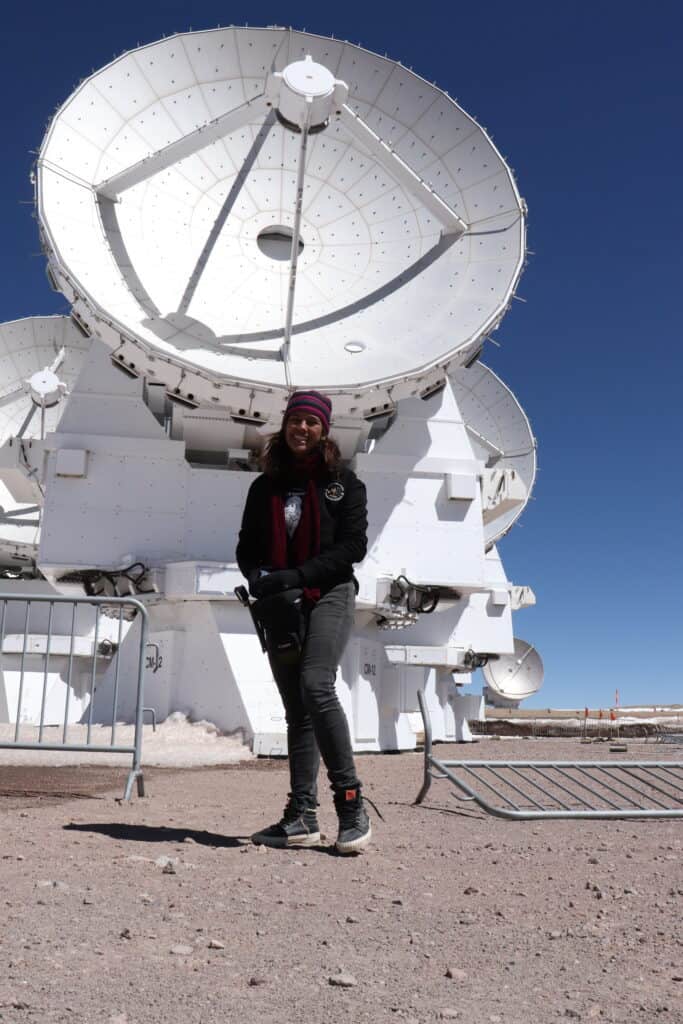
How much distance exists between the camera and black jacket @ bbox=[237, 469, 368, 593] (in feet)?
14.2

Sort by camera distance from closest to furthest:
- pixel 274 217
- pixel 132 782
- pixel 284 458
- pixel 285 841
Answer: pixel 285 841 < pixel 284 458 < pixel 132 782 < pixel 274 217

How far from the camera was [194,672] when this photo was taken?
15.4 m

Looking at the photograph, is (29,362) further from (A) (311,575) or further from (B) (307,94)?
(A) (311,575)

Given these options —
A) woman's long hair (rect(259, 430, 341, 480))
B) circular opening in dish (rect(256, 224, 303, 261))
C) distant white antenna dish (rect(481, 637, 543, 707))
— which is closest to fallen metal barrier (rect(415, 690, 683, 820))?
woman's long hair (rect(259, 430, 341, 480))

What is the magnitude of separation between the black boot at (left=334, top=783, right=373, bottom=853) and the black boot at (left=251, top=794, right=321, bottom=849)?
0.80ft

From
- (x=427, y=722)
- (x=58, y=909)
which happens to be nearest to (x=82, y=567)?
(x=427, y=722)

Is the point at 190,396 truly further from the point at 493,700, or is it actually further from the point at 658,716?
the point at 658,716

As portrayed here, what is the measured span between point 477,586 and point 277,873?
13519 millimetres

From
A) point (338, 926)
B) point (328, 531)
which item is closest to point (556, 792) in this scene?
point (328, 531)

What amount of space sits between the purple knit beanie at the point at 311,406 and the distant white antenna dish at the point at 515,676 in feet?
104

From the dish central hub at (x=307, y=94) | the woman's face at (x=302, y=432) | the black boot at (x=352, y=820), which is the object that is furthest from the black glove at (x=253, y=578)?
the dish central hub at (x=307, y=94)

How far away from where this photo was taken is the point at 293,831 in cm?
442

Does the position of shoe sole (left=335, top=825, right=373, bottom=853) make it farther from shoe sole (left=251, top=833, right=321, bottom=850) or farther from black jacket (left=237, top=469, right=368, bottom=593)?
black jacket (left=237, top=469, right=368, bottom=593)

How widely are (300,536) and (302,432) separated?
516 mm
